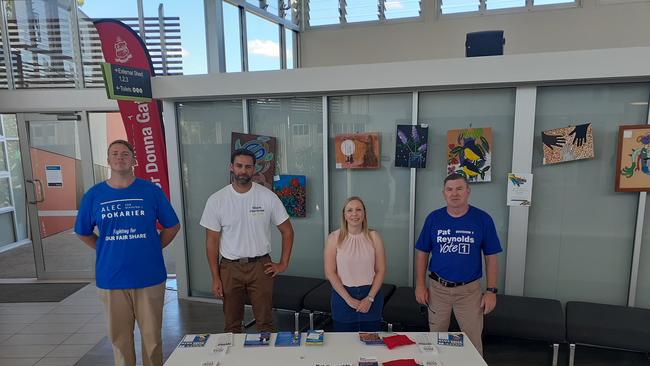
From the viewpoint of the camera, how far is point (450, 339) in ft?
A: 6.84

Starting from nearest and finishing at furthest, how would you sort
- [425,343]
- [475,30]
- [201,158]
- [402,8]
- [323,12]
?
[425,343], [201,158], [475,30], [402,8], [323,12]

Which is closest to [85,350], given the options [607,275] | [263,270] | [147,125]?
[263,270]

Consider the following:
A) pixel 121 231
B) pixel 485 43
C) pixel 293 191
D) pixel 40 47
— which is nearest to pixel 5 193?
pixel 40 47

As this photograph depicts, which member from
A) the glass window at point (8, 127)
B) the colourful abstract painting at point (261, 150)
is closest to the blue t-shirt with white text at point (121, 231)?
the colourful abstract painting at point (261, 150)

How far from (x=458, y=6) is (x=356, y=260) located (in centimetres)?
505

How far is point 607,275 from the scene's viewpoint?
344 cm

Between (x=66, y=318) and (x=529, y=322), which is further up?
(x=529, y=322)

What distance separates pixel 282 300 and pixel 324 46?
14.9 feet

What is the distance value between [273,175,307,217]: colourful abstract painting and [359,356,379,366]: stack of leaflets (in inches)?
91.8

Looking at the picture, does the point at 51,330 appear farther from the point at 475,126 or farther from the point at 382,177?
the point at 475,126

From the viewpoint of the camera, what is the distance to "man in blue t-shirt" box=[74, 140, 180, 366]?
243cm

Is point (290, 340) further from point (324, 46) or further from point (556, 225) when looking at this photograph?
point (324, 46)

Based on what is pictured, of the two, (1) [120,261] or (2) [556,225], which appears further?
(2) [556,225]

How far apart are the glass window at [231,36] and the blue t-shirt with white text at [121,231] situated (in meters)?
3.33
